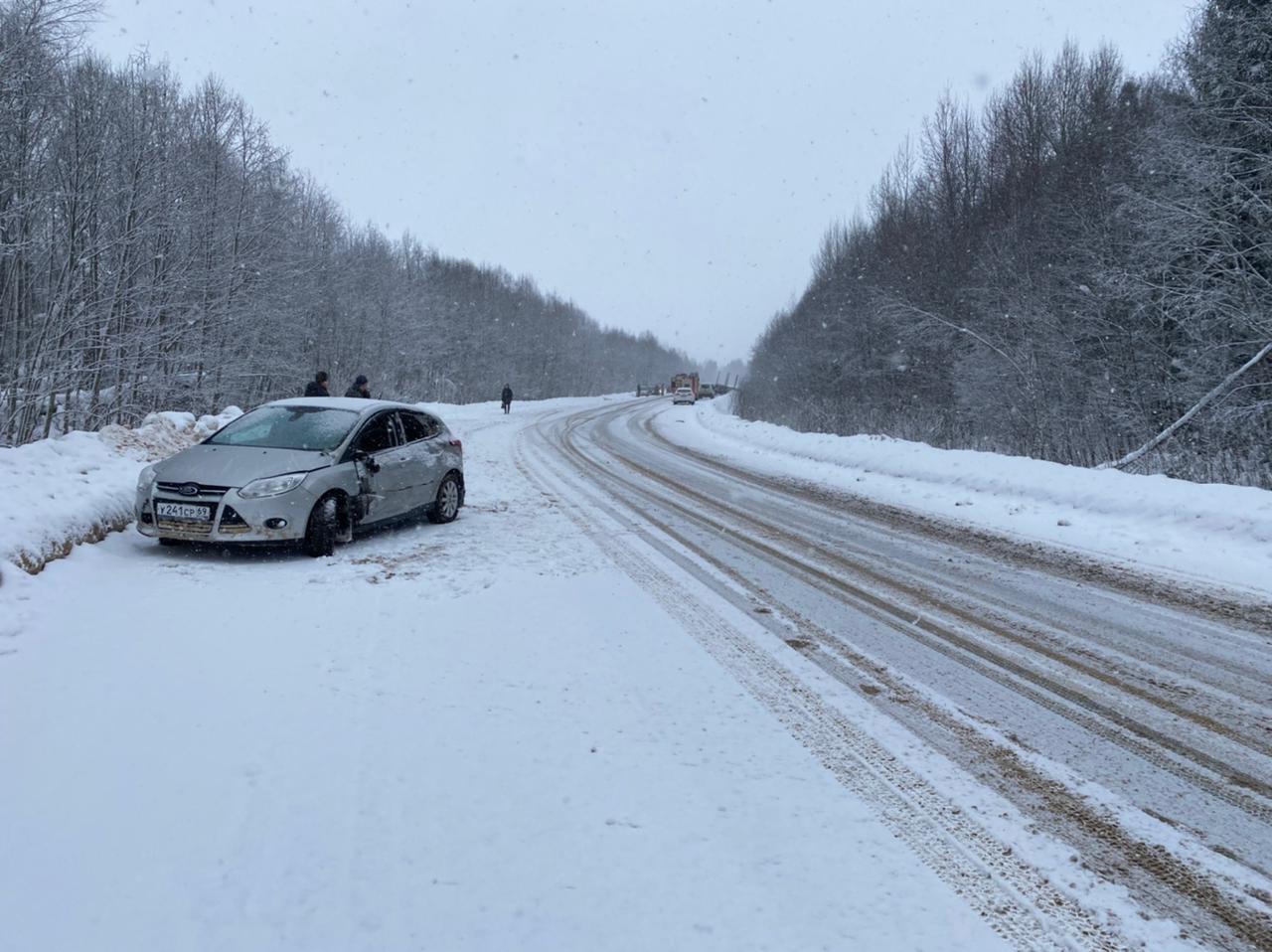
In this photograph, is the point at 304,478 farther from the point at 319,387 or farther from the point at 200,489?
the point at 319,387

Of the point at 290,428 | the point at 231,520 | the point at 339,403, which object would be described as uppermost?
the point at 339,403

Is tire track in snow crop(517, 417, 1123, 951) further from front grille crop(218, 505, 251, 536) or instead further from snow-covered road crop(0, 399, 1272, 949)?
front grille crop(218, 505, 251, 536)

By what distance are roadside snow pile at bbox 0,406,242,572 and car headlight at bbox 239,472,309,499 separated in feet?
4.98

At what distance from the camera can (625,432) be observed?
30594mm

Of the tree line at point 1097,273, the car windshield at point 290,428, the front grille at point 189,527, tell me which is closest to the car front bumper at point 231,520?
the front grille at point 189,527

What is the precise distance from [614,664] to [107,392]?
69.5ft

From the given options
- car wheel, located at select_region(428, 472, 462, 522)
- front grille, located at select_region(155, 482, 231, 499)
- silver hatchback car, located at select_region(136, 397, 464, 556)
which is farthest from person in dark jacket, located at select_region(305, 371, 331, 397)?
front grille, located at select_region(155, 482, 231, 499)

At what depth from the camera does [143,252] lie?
21.8 meters

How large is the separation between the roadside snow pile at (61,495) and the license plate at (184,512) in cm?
74

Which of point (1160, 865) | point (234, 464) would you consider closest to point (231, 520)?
point (234, 464)

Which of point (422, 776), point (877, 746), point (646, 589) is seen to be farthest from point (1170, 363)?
Answer: point (422, 776)

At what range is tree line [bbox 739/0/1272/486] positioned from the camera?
14.5 meters

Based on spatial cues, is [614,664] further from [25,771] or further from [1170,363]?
[1170,363]

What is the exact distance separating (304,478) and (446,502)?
2.70m
